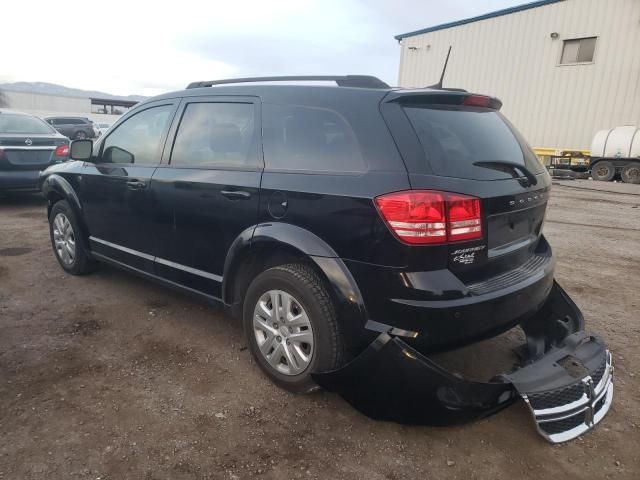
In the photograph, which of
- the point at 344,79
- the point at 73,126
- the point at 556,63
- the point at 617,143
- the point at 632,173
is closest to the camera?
the point at 344,79

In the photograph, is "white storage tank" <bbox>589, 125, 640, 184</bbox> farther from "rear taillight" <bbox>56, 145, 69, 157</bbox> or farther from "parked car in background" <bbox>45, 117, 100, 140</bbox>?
"parked car in background" <bbox>45, 117, 100, 140</bbox>

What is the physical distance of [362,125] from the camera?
2324 millimetres

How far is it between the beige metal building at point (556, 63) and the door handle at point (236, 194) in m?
19.8

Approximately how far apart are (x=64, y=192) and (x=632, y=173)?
18.0m

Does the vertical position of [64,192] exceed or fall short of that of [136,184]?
it falls short

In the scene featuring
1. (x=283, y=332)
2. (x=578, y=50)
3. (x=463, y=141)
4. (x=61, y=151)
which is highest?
(x=578, y=50)

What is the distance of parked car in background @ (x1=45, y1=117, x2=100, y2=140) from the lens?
76.4ft

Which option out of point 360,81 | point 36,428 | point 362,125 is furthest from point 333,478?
point 360,81

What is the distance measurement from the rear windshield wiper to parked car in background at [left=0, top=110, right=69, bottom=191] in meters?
7.18

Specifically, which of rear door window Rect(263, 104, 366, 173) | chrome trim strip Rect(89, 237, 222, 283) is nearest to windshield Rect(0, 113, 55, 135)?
chrome trim strip Rect(89, 237, 222, 283)

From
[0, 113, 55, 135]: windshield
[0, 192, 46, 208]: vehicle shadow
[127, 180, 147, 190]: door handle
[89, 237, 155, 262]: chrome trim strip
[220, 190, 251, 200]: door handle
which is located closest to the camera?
[220, 190, 251, 200]: door handle

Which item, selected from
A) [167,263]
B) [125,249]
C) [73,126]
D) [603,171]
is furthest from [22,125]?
[603,171]

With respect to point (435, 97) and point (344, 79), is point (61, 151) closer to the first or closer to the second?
point (344, 79)

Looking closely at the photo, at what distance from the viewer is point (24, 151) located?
7.52 m
